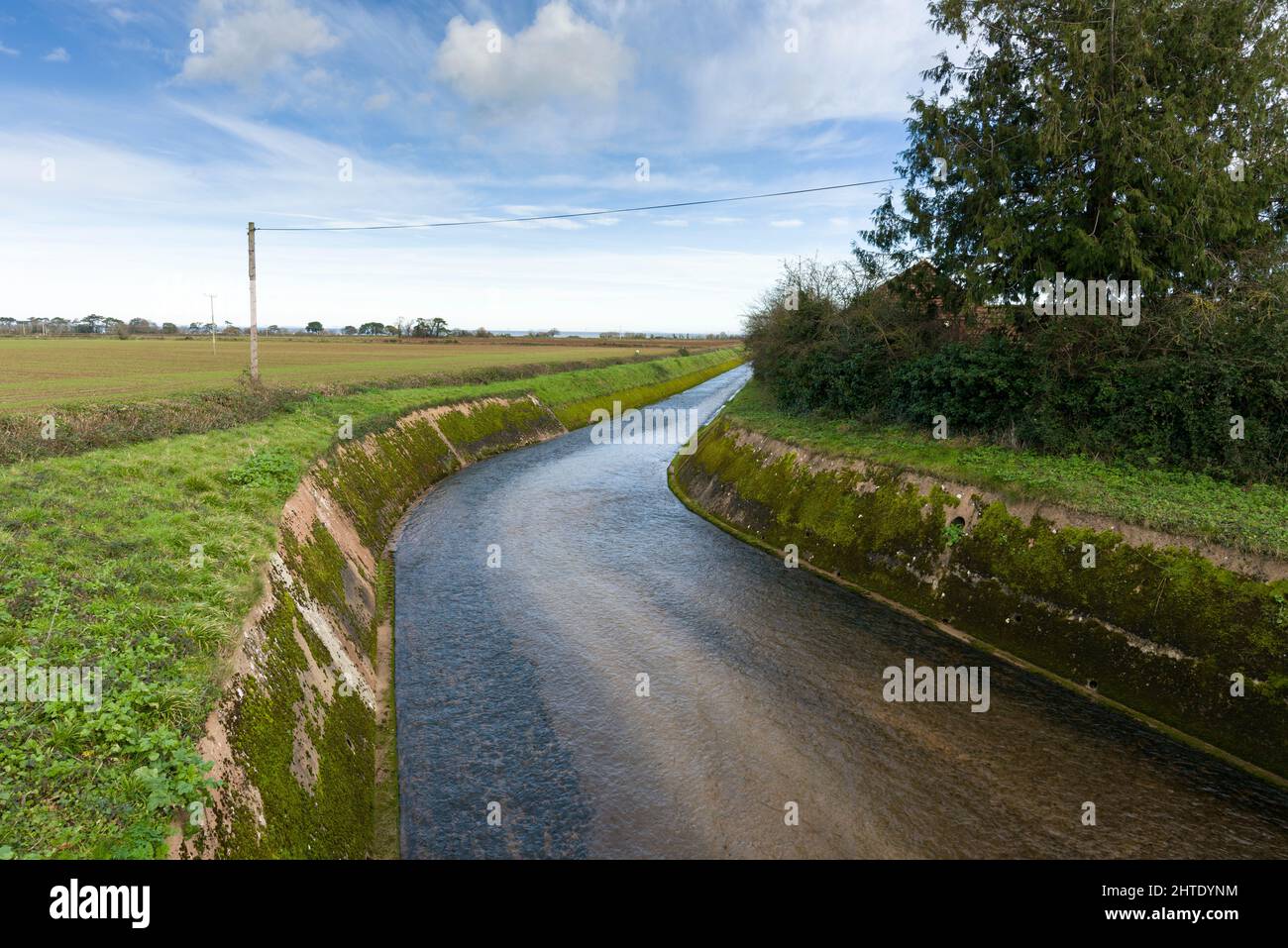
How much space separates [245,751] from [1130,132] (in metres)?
23.8

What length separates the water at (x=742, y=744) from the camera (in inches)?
342

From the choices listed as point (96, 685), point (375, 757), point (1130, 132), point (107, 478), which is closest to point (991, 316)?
point (1130, 132)

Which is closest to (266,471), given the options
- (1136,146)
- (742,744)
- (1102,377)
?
(742,744)

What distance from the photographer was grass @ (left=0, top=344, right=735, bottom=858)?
5516 mm

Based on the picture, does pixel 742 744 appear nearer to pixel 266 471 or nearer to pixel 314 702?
pixel 314 702

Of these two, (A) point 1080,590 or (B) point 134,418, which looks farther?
(B) point 134,418

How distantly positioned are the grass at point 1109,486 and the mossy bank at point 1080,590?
30 centimetres

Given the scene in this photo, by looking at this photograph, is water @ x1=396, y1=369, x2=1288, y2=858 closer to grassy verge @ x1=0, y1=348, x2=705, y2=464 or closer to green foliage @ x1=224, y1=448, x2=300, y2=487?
green foliage @ x1=224, y1=448, x2=300, y2=487

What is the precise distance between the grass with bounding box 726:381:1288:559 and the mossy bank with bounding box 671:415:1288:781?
11.7 inches

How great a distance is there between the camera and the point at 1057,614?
43.6 feet

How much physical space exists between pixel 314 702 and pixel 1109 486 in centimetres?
1741

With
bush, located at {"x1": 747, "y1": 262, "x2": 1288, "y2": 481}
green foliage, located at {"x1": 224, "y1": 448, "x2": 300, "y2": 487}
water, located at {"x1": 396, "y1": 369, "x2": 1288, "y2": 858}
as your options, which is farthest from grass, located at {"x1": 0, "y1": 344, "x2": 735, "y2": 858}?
bush, located at {"x1": 747, "y1": 262, "x2": 1288, "y2": 481}

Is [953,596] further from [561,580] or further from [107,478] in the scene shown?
[107,478]

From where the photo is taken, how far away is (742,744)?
35.3 ft
